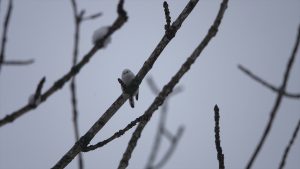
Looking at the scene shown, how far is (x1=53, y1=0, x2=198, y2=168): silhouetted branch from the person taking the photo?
94.7 inches

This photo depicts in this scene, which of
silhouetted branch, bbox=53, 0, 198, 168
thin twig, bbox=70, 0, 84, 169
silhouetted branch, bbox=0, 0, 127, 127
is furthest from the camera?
thin twig, bbox=70, 0, 84, 169

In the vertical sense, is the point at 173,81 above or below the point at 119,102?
above

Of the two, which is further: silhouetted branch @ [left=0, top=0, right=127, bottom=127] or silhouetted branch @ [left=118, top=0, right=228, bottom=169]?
silhouetted branch @ [left=118, top=0, right=228, bottom=169]

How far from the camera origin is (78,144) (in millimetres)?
2459

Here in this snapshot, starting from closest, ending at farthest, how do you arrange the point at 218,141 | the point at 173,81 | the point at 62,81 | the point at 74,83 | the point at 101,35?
the point at 62,81
the point at 101,35
the point at 218,141
the point at 173,81
the point at 74,83

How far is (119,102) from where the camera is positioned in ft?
8.34

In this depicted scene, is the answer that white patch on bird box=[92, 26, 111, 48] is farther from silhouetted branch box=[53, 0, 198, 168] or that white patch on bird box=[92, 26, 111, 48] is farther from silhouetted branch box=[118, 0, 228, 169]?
Result: silhouetted branch box=[118, 0, 228, 169]

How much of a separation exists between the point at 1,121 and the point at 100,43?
71cm

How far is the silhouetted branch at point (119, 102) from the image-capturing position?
2.41m

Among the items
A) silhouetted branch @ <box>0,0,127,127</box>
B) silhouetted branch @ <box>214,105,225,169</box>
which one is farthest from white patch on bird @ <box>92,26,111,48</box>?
silhouetted branch @ <box>214,105,225,169</box>

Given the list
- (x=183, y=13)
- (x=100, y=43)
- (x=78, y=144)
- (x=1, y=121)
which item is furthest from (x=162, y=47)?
(x=1, y=121)

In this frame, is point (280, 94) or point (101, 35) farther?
point (280, 94)

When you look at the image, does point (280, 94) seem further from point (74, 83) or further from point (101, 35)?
point (74, 83)

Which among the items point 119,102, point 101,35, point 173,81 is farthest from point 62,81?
point 173,81
